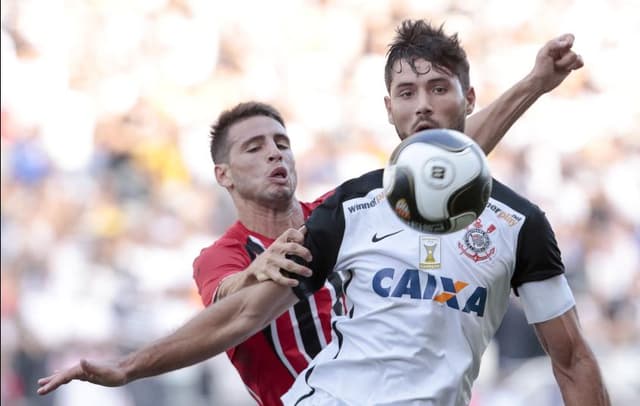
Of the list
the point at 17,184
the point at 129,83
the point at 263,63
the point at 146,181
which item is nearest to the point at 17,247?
the point at 17,184

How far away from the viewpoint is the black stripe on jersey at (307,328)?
18.3 feet

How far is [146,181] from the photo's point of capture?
11.7m

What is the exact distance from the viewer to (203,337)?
4.40m

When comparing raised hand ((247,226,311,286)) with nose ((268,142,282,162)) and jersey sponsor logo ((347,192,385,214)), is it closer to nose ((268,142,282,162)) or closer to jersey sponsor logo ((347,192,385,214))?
jersey sponsor logo ((347,192,385,214))

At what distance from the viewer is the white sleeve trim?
4.31 m

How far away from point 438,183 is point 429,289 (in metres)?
0.48

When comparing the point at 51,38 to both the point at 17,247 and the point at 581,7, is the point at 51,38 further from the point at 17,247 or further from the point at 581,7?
the point at 581,7

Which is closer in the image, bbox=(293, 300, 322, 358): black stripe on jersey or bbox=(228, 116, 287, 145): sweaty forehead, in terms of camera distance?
bbox=(293, 300, 322, 358): black stripe on jersey

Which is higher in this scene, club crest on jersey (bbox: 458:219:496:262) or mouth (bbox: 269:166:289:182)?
mouth (bbox: 269:166:289:182)

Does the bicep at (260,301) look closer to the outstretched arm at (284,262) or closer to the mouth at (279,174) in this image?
the outstretched arm at (284,262)

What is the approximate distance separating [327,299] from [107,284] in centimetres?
582

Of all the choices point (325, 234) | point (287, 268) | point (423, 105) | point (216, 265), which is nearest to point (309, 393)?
point (287, 268)

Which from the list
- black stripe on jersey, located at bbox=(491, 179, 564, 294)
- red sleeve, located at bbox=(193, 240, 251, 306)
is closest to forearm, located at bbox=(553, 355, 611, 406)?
black stripe on jersey, located at bbox=(491, 179, 564, 294)

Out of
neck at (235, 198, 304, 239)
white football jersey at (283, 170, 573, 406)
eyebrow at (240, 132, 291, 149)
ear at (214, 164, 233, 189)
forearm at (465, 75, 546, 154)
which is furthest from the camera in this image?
ear at (214, 164, 233, 189)
